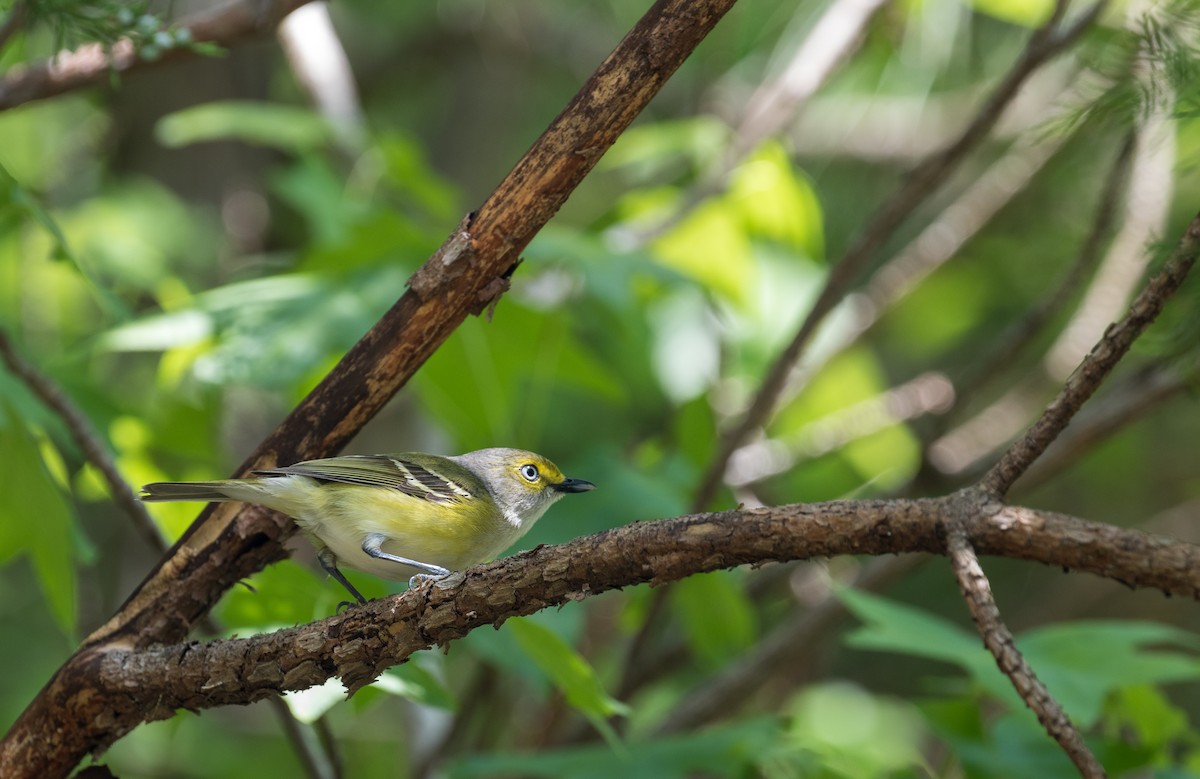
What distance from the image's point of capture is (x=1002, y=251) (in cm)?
597

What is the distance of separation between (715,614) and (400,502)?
135 centimetres

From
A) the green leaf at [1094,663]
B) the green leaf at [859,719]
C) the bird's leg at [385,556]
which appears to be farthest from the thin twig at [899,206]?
the green leaf at [859,719]

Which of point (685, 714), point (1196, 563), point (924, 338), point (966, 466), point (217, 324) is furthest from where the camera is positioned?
point (924, 338)

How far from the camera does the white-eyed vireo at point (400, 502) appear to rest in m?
2.46

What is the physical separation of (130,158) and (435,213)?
2.49 metres

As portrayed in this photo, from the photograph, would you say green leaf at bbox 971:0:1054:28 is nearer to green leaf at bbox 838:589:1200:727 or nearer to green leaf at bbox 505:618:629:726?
green leaf at bbox 838:589:1200:727

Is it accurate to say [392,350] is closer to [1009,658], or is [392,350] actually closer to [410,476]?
[410,476]

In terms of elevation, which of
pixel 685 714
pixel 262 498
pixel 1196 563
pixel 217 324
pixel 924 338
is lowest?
pixel 1196 563

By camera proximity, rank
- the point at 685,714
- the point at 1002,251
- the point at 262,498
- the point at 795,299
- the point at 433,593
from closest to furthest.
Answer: the point at 433,593, the point at 262,498, the point at 685,714, the point at 795,299, the point at 1002,251

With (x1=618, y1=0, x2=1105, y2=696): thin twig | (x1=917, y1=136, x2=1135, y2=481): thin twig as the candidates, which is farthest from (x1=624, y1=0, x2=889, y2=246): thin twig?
(x1=917, y1=136, x2=1135, y2=481): thin twig

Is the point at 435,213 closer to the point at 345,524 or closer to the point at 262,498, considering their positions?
the point at 345,524

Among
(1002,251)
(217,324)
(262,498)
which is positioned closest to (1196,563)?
(262,498)

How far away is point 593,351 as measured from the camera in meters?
5.51

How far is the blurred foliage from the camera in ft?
9.74
